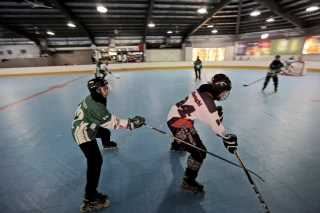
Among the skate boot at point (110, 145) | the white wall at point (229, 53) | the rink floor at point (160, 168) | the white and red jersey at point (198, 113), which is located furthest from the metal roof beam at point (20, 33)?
the white wall at point (229, 53)

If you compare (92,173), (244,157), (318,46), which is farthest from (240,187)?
(318,46)

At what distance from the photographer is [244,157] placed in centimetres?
300

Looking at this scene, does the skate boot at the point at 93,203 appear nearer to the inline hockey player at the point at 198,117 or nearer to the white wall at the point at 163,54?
the inline hockey player at the point at 198,117

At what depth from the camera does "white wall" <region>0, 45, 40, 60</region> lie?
63.7ft

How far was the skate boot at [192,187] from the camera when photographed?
2.24 m

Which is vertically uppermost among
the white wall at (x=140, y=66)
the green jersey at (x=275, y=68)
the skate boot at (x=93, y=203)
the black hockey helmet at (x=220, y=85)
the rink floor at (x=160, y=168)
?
the black hockey helmet at (x=220, y=85)

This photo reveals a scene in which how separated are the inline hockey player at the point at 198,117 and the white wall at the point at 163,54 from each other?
2144 cm

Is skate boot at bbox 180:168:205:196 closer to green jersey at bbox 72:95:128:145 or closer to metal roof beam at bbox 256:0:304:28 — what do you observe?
green jersey at bbox 72:95:128:145

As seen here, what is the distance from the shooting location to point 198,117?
6.56 feet

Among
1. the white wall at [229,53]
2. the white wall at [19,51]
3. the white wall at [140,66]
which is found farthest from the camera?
the white wall at [229,53]

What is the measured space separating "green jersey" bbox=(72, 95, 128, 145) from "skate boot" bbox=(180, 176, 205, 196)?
4.09 ft

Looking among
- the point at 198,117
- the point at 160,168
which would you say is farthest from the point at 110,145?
the point at 198,117

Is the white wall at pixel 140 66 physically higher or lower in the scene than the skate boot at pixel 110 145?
higher

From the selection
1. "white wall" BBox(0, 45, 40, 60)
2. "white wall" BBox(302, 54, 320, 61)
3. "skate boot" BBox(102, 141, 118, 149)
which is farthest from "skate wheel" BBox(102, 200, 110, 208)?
"white wall" BBox(0, 45, 40, 60)
